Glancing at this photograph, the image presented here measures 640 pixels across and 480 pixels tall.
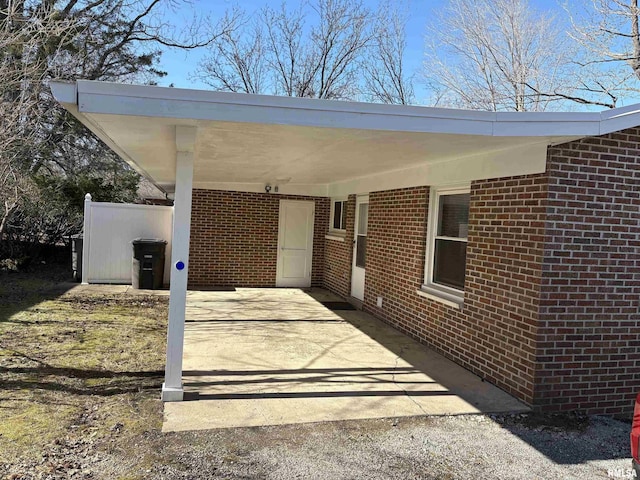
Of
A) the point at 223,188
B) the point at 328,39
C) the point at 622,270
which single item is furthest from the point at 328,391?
the point at 328,39

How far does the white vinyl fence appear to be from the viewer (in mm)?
11547

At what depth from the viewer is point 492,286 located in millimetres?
5457

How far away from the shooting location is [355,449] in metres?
3.78

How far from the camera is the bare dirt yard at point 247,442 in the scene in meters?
3.41

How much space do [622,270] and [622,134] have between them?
133 cm

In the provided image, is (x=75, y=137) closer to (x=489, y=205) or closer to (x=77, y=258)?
(x=77, y=258)

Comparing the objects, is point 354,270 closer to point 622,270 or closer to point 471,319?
point 471,319

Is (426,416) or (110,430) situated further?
(426,416)

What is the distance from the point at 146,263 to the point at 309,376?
22.5 ft

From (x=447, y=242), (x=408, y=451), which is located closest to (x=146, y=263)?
(x=447, y=242)

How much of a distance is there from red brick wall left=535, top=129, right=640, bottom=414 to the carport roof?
1.15 ft

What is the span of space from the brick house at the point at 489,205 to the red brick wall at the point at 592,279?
12 mm

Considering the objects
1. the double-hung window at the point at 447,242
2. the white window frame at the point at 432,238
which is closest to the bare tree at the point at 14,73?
the white window frame at the point at 432,238

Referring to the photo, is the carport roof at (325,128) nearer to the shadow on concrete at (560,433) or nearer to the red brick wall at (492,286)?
the red brick wall at (492,286)
